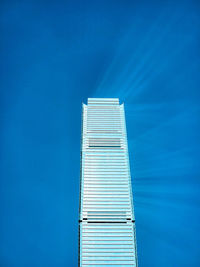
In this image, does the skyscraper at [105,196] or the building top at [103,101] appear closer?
the skyscraper at [105,196]

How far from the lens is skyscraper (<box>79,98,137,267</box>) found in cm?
270

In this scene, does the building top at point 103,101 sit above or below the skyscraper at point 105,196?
above

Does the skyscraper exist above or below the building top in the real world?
below

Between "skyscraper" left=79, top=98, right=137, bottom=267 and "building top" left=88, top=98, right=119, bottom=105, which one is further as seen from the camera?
"building top" left=88, top=98, right=119, bottom=105

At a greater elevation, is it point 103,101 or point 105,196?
point 103,101

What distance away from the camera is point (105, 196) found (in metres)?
3.00

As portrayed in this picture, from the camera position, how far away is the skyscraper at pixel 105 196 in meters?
2.70

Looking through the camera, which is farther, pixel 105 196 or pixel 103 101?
pixel 103 101
